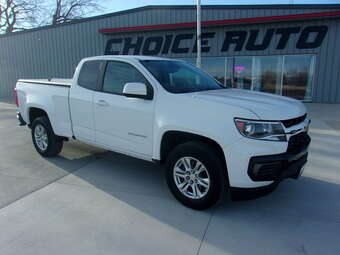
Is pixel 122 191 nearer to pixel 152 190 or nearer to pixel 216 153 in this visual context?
pixel 152 190

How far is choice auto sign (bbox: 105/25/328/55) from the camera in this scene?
38.3ft

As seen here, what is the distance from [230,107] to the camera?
277 centimetres

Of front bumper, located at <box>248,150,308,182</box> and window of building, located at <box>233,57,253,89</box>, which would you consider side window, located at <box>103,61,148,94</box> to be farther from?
window of building, located at <box>233,57,253,89</box>

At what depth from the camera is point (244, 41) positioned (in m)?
12.5

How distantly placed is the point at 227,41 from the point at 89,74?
32.9ft

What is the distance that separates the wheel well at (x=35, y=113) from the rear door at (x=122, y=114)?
69.2 inches

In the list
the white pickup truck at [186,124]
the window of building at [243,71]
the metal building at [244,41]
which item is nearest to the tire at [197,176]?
the white pickup truck at [186,124]

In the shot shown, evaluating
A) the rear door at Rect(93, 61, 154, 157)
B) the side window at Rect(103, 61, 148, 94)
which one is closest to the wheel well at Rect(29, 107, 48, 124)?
the rear door at Rect(93, 61, 154, 157)

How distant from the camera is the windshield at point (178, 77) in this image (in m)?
3.53

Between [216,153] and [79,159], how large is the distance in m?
3.06

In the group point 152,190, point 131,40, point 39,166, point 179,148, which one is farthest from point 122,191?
point 131,40

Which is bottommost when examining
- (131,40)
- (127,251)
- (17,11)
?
(127,251)

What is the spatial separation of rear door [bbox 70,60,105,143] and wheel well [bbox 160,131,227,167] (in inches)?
54.7

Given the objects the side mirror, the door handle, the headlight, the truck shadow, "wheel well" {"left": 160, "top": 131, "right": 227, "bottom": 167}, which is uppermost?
the side mirror
